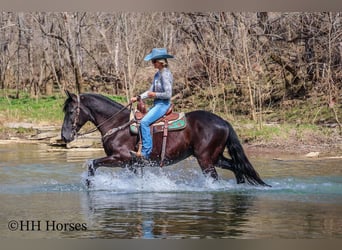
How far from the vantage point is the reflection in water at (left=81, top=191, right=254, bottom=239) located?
535 centimetres

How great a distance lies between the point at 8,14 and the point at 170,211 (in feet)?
8.38

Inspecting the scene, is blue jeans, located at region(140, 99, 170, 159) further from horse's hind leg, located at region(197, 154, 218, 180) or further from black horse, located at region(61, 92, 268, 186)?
horse's hind leg, located at region(197, 154, 218, 180)

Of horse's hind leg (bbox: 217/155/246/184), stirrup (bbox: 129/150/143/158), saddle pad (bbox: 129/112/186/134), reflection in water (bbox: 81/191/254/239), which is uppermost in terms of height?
saddle pad (bbox: 129/112/186/134)

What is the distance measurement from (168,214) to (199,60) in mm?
2428

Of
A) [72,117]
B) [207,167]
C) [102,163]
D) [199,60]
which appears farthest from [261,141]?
[72,117]

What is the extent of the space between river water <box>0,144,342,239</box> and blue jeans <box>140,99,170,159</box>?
27 cm

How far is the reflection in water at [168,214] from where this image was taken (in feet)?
17.6

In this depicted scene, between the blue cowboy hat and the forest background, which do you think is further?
the forest background

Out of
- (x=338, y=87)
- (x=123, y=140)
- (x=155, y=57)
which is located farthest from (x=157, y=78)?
(x=338, y=87)

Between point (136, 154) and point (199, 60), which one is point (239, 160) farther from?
point (199, 60)

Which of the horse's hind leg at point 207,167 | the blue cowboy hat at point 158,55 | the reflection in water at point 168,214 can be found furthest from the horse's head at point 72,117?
the horse's hind leg at point 207,167

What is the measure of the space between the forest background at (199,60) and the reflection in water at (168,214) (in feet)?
4.31

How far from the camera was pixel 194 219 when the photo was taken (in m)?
5.60

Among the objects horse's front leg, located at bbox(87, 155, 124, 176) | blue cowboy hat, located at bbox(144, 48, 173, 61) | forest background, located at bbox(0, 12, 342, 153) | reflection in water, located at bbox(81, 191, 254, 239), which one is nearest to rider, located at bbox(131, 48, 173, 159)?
blue cowboy hat, located at bbox(144, 48, 173, 61)
